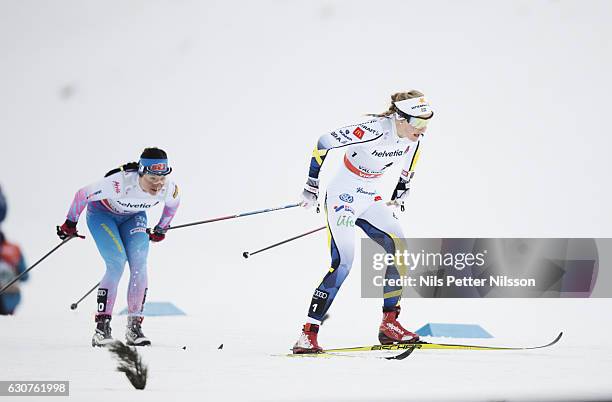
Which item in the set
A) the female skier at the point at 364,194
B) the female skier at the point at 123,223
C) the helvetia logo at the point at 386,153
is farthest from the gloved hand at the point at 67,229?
the helvetia logo at the point at 386,153

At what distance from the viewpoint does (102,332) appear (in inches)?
191

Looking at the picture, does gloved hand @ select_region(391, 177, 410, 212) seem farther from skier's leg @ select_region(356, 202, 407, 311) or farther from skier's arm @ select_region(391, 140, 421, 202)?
skier's leg @ select_region(356, 202, 407, 311)

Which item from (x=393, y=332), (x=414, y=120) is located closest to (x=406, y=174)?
(x=414, y=120)

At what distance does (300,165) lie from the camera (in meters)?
7.90

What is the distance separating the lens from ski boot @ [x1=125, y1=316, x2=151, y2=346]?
492 centimetres

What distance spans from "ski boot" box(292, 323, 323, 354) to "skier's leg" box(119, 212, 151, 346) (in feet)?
3.23

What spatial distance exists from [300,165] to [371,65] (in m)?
1.19

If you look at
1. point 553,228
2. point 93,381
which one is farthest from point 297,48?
point 93,381

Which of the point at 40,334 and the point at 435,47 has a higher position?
the point at 435,47

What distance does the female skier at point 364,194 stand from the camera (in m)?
4.48

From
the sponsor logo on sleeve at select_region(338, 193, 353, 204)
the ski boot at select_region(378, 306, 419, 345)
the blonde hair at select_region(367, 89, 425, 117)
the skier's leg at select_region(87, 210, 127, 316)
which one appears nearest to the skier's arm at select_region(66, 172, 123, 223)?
the skier's leg at select_region(87, 210, 127, 316)

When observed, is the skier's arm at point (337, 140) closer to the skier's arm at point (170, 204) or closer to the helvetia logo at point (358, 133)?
the helvetia logo at point (358, 133)

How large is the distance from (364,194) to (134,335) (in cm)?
148

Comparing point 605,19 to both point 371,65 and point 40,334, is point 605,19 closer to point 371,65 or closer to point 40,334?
point 371,65
